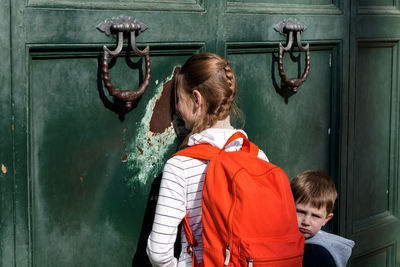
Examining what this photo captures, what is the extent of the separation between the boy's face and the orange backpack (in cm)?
36

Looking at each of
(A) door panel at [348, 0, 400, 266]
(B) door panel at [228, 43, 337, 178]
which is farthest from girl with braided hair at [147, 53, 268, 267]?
(A) door panel at [348, 0, 400, 266]

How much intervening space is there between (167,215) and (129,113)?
0.36 m

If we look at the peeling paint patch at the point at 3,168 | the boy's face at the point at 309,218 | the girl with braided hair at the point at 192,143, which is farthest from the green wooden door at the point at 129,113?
A: the boy's face at the point at 309,218

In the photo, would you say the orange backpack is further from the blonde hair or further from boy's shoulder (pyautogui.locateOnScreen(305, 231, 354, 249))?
boy's shoulder (pyautogui.locateOnScreen(305, 231, 354, 249))

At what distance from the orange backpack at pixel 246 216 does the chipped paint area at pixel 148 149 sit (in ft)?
0.88

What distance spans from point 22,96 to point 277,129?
3.26ft

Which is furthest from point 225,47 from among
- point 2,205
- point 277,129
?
point 2,205

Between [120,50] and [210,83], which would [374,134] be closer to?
[210,83]

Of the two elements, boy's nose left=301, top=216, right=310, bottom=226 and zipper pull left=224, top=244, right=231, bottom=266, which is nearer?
zipper pull left=224, top=244, right=231, bottom=266

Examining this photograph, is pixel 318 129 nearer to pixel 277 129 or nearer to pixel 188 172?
pixel 277 129

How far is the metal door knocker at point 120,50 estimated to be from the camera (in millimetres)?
1821

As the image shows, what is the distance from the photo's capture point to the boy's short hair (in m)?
2.14

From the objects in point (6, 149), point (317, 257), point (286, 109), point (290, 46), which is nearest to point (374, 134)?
point (286, 109)

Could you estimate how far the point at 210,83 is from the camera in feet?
5.94
